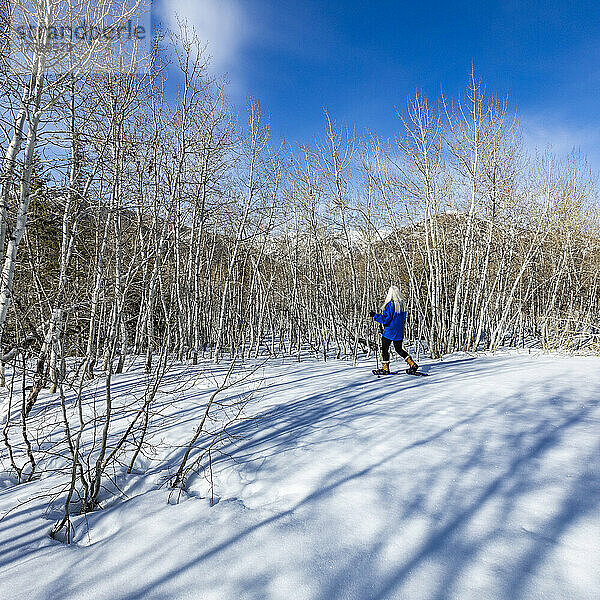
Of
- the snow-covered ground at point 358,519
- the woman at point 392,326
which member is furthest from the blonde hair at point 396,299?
the snow-covered ground at point 358,519

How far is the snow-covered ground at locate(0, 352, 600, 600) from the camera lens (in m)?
1.61

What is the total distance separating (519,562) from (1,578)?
2398mm

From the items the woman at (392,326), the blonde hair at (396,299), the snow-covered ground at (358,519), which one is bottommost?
the snow-covered ground at (358,519)

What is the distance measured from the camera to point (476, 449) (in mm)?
2689

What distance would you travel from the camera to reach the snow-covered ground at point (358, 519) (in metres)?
1.61

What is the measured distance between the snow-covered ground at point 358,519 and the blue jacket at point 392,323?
221 cm

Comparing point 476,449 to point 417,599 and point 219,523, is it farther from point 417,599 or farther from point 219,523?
point 219,523

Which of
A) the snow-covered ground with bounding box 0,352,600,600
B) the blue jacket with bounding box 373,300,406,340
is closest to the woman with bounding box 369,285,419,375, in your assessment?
the blue jacket with bounding box 373,300,406,340

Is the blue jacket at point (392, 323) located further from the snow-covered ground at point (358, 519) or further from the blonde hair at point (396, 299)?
the snow-covered ground at point (358, 519)

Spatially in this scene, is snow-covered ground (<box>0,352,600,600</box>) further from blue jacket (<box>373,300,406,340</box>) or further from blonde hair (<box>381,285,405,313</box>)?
blonde hair (<box>381,285,405,313</box>)

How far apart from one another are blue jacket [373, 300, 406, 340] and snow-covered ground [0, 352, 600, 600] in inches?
87.1

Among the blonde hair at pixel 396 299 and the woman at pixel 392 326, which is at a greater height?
the blonde hair at pixel 396 299

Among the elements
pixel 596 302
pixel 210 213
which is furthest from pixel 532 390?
pixel 596 302

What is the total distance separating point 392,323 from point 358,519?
4090 mm
